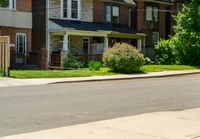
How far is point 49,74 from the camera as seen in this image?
30.4 meters

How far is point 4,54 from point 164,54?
22.6 meters

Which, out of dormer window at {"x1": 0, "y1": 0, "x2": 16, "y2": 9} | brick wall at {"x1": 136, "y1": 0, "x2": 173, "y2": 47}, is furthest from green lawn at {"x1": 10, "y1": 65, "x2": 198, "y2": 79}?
brick wall at {"x1": 136, "y1": 0, "x2": 173, "y2": 47}

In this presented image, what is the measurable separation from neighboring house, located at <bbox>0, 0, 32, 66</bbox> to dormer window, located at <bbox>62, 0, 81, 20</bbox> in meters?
3.97

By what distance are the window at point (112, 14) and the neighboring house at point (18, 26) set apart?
9.81 meters

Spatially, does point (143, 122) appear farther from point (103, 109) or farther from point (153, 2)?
point (153, 2)

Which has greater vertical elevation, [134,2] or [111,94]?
[134,2]

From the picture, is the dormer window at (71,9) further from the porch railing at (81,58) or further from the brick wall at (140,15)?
the brick wall at (140,15)

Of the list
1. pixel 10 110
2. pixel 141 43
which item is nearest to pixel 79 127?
pixel 10 110

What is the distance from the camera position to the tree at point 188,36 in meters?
45.6

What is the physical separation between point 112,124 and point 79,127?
0.96 m

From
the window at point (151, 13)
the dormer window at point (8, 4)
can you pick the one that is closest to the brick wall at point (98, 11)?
the window at point (151, 13)

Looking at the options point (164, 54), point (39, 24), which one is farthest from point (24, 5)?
point (164, 54)

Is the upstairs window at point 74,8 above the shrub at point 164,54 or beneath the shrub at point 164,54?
above

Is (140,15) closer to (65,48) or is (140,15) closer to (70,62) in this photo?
(65,48)
